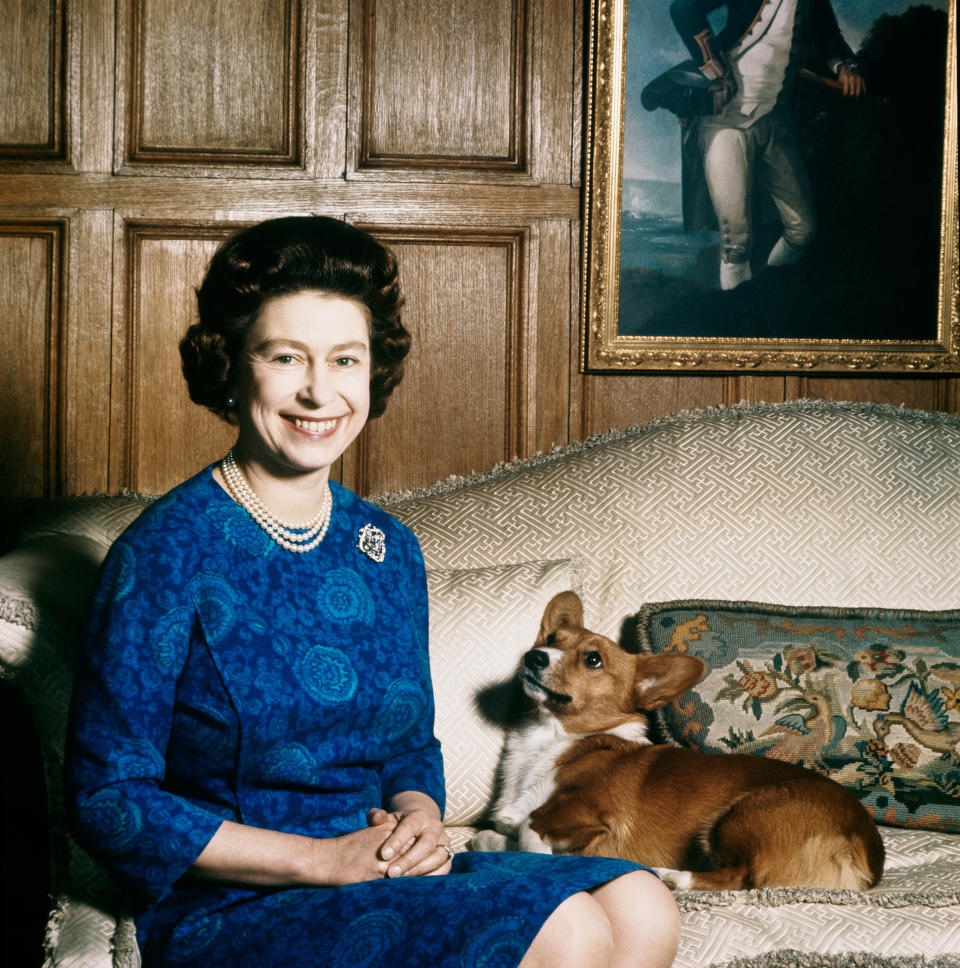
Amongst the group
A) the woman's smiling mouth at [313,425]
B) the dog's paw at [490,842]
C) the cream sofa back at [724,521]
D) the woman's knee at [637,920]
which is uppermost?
the woman's smiling mouth at [313,425]

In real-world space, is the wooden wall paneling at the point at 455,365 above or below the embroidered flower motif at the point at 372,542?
above

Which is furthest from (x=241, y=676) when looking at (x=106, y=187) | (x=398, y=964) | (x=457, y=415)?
(x=106, y=187)

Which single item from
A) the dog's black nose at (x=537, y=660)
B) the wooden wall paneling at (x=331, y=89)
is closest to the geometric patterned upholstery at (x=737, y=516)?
the dog's black nose at (x=537, y=660)

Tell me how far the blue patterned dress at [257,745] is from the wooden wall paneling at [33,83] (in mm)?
1774

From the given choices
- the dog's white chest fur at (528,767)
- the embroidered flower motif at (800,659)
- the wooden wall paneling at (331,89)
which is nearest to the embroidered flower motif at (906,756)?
the embroidered flower motif at (800,659)

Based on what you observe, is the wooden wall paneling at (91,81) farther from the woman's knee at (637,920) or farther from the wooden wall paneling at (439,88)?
the woman's knee at (637,920)

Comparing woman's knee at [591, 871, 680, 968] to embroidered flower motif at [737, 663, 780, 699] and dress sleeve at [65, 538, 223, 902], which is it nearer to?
dress sleeve at [65, 538, 223, 902]

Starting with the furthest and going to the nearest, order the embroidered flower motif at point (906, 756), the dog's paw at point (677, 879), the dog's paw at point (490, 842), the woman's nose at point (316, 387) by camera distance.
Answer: the embroidered flower motif at point (906, 756) → the dog's paw at point (490, 842) → the dog's paw at point (677, 879) → the woman's nose at point (316, 387)

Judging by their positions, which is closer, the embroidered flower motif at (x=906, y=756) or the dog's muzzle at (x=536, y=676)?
the dog's muzzle at (x=536, y=676)

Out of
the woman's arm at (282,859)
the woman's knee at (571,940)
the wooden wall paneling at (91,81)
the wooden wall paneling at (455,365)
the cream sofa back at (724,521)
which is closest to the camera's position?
the woman's knee at (571,940)

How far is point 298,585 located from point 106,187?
1.82 meters

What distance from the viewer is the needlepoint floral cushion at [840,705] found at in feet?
6.59

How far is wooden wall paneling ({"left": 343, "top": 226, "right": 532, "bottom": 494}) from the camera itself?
286 cm

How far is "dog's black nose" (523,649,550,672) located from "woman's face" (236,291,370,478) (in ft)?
2.08
